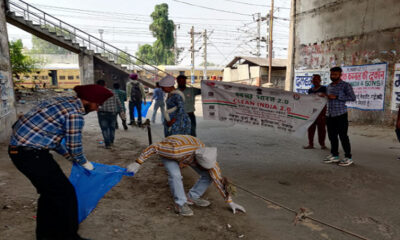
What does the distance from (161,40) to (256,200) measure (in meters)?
44.5

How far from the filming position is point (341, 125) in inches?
193

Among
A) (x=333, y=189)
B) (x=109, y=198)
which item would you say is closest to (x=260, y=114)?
(x=333, y=189)

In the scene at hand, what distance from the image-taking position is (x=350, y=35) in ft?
32.4

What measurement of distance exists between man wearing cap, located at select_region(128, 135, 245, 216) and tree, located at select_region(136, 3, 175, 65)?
43.7 meters

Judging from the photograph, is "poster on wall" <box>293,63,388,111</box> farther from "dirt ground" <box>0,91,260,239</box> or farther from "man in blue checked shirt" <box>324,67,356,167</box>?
"dirt ground" <box>0,91,260,239</box>

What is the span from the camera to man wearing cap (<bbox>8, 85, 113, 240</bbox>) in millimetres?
2178

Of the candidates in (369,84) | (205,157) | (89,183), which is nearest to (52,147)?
(89,183)

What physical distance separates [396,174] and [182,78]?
4008mm

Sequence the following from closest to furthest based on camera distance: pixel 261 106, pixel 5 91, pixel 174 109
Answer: pixel 174 109, pixel 261 106, pixel 5 91

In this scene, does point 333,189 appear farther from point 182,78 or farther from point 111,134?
point 111,134

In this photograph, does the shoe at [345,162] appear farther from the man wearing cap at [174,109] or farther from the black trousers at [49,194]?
Result: the black trousers at [49,194]

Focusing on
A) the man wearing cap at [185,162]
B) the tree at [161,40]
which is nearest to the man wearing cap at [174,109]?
the man wearing cap at [185,162]

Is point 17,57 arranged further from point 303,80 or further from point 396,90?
point 396,90

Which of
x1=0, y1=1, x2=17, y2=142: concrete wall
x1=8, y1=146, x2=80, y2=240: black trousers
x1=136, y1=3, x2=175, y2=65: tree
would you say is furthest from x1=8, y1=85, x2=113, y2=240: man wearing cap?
x1=136, y1=3, x2=175, y2=65: tree
